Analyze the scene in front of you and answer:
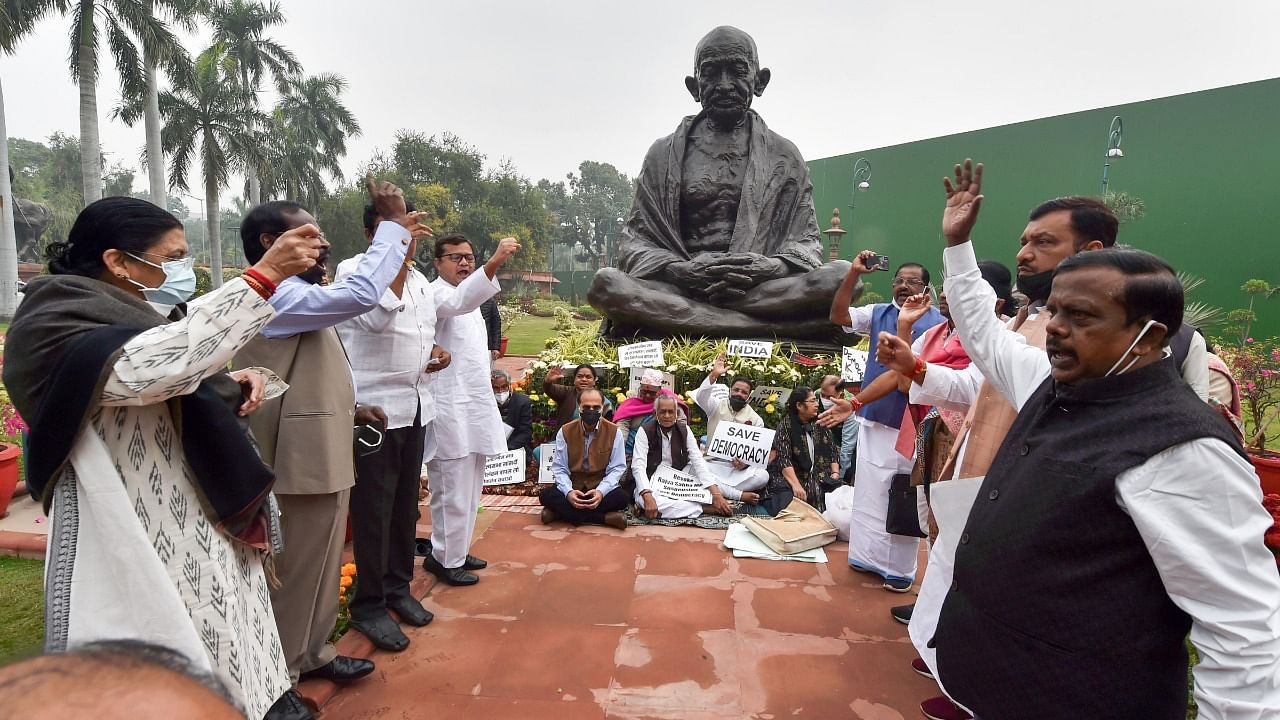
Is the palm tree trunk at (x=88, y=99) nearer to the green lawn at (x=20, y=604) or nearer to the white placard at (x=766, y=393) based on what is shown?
the green lawn at (x=20, y=604)

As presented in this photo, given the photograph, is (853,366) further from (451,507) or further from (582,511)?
(451,507)

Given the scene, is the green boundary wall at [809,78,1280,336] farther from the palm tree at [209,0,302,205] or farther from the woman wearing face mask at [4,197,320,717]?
the palm tree at [209,0,302,205]

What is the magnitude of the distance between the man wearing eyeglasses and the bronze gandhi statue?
2.45 meters

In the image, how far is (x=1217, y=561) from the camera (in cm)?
109

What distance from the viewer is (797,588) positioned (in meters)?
3.35

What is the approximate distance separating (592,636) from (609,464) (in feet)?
5.55

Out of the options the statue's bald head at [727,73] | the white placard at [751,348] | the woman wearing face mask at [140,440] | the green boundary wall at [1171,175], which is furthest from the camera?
the green boundary wall at [1171,175]

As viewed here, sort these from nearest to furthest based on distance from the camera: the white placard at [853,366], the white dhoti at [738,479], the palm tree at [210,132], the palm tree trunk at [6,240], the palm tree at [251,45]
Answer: the white dhoti at [738,479], the white placard at [853,366], the palm tree trunk at [6,240], the palm tree at [210,132], the palm tree at [251,45]

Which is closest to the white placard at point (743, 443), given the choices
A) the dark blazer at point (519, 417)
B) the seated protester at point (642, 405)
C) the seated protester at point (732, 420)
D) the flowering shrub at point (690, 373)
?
the seated protester at point (732, 420)

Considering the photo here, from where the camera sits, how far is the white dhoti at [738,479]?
186 inches

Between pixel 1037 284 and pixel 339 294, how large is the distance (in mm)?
2245

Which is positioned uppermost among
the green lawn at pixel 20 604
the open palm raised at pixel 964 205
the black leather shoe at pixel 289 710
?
the open palm raised at pixel 964 205

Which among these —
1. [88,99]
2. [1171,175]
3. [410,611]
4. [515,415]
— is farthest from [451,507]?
[88,99]

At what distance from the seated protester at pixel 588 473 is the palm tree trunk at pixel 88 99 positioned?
17.4 meters
